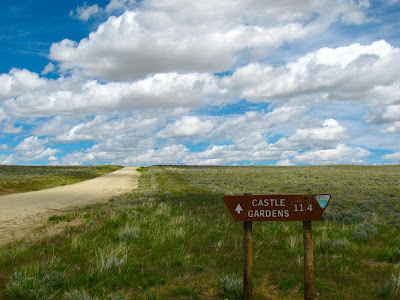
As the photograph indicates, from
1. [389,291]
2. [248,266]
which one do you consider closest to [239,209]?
[248,266]

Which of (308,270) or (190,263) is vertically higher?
(308,270)

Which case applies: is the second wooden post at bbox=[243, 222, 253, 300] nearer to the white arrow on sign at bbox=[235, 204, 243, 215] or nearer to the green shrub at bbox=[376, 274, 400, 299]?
the white arrow on sign at bbox=[235, 204, 243, 215]

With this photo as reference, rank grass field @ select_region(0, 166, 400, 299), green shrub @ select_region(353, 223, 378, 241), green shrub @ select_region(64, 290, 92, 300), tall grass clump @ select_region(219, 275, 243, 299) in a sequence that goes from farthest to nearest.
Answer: green shrub @ select_region(353, 223, 378, 241) → grass field @ select_region(0, 166, 400, 299) → tall grass clump @ select_region(219, 275, 243, 299) → green shrub @ select_region(64, 290, 92, 300)

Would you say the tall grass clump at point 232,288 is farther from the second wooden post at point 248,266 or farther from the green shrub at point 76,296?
the green shrub at point 76,296

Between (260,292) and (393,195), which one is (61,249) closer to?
(260,292)

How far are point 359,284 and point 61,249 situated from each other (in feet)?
23.1

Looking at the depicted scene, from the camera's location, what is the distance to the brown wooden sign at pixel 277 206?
5.44 metres

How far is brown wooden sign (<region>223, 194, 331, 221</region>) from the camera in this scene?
214 inches

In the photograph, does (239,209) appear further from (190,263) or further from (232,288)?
(190,263)

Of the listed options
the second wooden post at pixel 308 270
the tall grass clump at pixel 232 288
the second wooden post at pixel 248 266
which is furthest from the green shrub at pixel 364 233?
the second wooden post at pixel 248 266

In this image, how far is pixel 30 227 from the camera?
12.1 metres

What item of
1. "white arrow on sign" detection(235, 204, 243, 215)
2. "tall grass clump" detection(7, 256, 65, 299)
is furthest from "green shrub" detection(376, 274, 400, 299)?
"tall grass clump" detection(7, 256, 65, 299)

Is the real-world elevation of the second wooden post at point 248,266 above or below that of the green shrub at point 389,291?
above

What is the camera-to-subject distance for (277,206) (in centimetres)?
545
